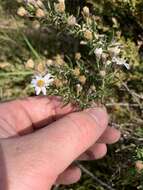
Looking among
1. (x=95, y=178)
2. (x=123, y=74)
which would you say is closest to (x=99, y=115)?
(x=95, y=178)

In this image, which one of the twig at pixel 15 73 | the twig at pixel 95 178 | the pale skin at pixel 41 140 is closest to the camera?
the pale skin at pixel 41 140

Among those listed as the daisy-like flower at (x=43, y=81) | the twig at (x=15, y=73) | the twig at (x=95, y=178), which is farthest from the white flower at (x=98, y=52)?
the twig at (x=15, y=73)

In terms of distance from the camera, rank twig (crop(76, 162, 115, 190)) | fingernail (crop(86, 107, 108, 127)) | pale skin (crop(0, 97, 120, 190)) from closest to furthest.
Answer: pale skin (crop(0, 97, 120, 190)) < fingernail (crop(86, 107, 108, 127)) < twig (crop(76, 162, 115, 190))

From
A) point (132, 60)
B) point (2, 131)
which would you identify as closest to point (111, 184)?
point (132, 60)

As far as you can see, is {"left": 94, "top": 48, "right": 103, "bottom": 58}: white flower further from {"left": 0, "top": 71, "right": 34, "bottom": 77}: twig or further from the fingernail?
{"left": 0, "top": 71, "right": 34, "bottom": 77}: twig

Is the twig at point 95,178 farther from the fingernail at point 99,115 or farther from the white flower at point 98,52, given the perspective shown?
the white flower at point 98,52

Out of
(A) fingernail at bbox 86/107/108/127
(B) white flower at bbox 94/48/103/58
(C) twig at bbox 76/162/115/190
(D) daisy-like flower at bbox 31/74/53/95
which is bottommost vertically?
(C) twig at bbox 76/162/115/190

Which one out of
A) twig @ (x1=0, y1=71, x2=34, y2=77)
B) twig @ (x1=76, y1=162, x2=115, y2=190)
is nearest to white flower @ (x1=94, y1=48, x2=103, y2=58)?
twig @ (x1=76, y1=162, x2=115, y2=190)

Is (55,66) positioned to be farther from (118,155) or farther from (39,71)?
(118,155)

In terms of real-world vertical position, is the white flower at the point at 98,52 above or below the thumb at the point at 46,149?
above
